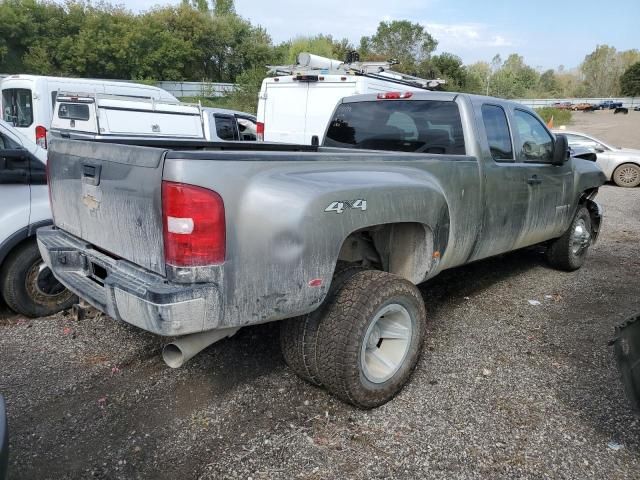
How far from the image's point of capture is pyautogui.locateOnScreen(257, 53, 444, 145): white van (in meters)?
9.54

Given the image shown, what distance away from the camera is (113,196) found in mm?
2633

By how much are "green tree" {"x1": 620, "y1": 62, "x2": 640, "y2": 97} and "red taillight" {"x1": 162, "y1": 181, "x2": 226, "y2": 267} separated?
8375 centimetres

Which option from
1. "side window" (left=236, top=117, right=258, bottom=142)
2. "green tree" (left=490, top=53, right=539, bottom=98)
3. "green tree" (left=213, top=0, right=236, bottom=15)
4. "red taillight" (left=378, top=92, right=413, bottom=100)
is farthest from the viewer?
"green tree" (left=490, top=53, right=539, bottom=98)

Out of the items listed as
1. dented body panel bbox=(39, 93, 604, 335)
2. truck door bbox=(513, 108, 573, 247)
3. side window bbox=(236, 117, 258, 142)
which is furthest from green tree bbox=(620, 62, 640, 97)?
dented body panel bbox=(39, 93, 604, 335)

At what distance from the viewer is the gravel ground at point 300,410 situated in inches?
103

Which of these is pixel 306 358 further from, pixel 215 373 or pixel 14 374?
pixel 14 374

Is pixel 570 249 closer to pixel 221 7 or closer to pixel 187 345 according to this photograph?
pixel 187 345

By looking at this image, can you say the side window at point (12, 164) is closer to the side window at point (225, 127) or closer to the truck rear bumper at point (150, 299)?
the truck rear bumper at point (150, 299)

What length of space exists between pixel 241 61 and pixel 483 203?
50228mm

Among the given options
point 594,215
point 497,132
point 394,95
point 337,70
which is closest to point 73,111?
point 337,70

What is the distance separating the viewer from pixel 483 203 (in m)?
3.90

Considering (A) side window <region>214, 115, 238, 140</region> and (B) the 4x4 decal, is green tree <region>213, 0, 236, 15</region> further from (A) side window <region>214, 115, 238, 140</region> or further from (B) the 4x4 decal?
(B) the 4x4 decal

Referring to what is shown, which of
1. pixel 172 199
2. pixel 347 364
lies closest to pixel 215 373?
pixel 347 364

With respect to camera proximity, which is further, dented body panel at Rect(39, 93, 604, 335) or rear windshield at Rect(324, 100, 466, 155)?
rear windshield at Rect(324, 100, 466, 155)
